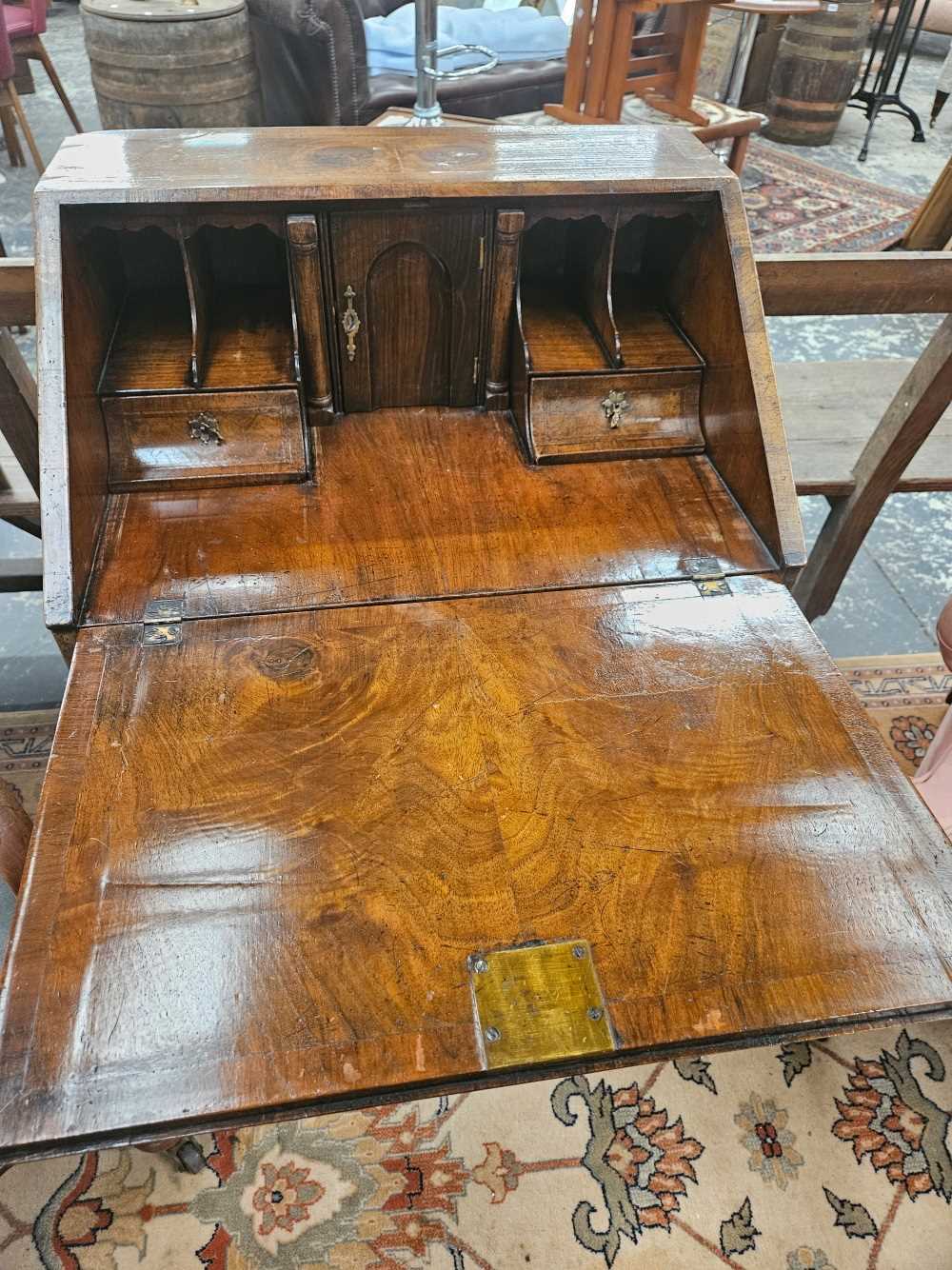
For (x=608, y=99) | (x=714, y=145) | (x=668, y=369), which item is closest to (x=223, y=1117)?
(x=668, y=369)

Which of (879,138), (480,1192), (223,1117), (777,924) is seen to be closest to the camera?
(223,1117)

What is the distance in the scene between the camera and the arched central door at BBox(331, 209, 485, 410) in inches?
50.5

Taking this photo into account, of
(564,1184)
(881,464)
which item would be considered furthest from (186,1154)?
(881,464)

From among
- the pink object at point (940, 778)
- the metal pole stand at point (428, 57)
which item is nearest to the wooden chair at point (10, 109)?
the metal pole stand at point (428, 57)

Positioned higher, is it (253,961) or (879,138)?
(253,961)

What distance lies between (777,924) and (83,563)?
0.94 meters

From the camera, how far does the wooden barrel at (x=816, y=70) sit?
197 inches

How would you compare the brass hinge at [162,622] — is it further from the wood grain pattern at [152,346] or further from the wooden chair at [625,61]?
the wooden chair at [625,61]

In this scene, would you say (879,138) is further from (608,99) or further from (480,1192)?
(480,1192)

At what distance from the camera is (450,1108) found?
1513 mm

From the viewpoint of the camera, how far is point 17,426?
1.73 metres

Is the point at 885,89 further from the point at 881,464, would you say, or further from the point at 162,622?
the point at 162,622

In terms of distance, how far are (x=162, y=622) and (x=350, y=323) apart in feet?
1.94

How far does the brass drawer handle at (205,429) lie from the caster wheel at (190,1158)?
1124 millimetres
